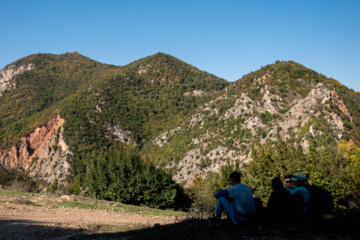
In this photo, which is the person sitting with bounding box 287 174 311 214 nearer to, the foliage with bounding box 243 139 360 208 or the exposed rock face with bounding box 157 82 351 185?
the foliage with bounding box 243 139 360 208

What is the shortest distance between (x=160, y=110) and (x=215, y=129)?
43608mm

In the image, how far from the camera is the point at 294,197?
7.08 metres

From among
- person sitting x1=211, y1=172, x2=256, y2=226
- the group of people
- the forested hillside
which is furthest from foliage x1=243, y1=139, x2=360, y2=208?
person sitting x1=211, y1=172, x2=256, y2=226

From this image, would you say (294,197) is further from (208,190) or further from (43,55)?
(43,55)

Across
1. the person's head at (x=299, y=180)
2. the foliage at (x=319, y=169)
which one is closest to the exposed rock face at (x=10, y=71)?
the foliage at (x=319, y=169)

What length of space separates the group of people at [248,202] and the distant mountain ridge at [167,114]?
40891 mm

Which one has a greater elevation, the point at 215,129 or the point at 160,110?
the point at 160,110

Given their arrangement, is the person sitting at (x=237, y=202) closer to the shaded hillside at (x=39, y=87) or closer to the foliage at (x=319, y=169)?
the foliage at (x=319, y=169)

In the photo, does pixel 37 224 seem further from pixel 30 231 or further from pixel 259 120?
pixel 259 120

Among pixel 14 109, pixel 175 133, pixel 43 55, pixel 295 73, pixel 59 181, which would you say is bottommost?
pixel 59 181

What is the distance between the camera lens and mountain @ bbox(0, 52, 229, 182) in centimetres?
8925

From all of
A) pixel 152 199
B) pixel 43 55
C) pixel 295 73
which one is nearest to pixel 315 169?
pixel 152 199

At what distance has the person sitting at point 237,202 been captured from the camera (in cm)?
636

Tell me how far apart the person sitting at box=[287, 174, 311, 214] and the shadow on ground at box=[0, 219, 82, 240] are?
7308mm
